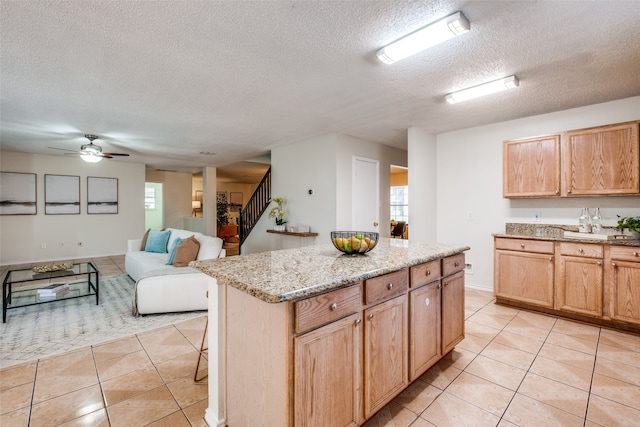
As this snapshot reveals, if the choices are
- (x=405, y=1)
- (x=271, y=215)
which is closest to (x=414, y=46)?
(x=405, y=1)

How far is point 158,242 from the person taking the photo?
506 centimetres

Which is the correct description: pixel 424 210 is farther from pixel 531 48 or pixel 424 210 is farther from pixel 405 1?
pixel 405 1

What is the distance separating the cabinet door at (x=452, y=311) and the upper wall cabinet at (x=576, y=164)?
83.9 inches

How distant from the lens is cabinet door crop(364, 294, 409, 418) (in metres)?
1.61

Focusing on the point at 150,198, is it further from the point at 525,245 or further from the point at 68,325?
the point at 525,245

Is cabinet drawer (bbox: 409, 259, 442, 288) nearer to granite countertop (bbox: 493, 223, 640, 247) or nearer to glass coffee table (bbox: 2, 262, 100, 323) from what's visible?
granite countertop (bbox: 493, 223, 640, 247)

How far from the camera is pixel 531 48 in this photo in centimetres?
233

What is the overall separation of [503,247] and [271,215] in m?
3.99

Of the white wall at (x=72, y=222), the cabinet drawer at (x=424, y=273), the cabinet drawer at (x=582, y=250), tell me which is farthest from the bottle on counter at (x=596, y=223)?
the white wall at (x=72, y=222)

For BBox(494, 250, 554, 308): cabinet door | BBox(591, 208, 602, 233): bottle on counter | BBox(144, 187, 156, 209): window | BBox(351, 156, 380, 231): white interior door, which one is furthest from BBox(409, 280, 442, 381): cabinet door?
BBox(144, 187, 156, 209): window

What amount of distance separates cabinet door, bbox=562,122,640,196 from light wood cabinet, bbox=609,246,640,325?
70 centimetres

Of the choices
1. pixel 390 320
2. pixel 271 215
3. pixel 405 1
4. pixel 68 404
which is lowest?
pixel 68 404

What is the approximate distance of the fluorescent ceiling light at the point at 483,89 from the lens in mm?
2861

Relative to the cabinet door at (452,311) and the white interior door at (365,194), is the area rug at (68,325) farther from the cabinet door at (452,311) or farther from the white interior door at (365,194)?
the white interior door at (365,194)
